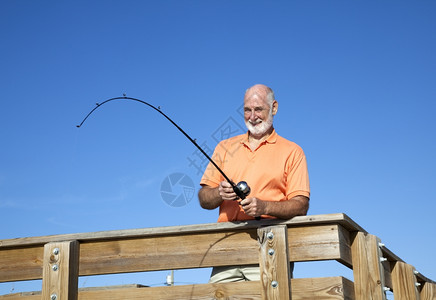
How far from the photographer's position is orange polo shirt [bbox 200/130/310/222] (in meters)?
5.42

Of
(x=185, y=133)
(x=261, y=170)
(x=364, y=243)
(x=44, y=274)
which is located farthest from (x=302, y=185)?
(x=44, y=274)

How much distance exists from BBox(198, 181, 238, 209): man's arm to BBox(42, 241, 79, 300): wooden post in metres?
1.12

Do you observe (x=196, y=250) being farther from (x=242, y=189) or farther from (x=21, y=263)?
(x=21, y=263)

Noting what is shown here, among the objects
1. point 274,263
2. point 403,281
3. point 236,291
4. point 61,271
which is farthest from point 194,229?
point 403,281

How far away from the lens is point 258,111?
5902 mm

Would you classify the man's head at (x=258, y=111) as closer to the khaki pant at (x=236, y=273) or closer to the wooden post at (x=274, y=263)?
the khaki pant at (x=236, y=273)

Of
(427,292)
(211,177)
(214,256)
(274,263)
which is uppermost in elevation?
(211,177)

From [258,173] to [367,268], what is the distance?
4.20ft

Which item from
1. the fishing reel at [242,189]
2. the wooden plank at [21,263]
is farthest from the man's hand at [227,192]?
the wooden plank at [21,263]

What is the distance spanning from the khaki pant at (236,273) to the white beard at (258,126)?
4.50 ft

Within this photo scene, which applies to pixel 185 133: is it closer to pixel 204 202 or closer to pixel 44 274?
pixel 204 202

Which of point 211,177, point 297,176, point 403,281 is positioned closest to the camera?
point 297,176

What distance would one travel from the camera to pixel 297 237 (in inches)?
179

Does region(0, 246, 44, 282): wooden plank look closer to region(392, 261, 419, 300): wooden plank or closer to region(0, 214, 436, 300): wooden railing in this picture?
region(0, 214, 436, 300): wooden railing
